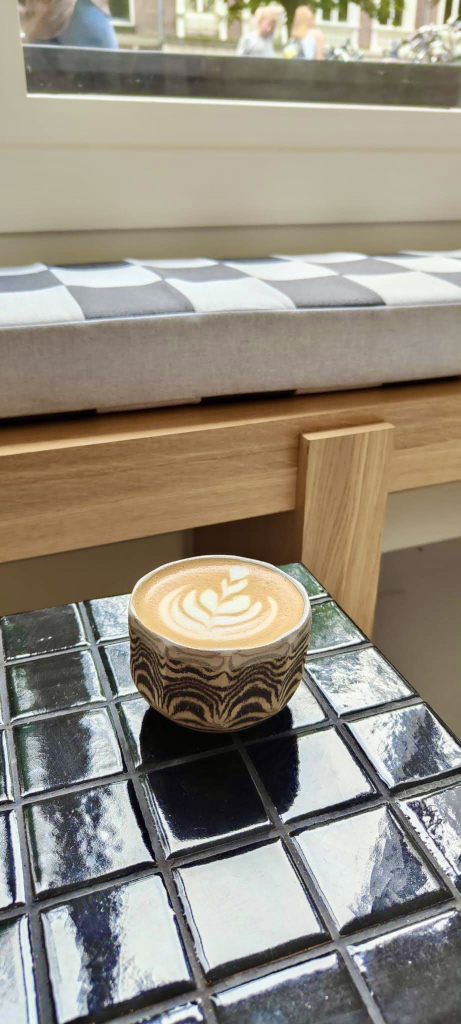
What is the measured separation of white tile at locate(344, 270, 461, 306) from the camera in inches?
32.0

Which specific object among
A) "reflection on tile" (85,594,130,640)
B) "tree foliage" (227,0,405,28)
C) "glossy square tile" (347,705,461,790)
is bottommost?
"reflection on tile" (85,594,130,640)

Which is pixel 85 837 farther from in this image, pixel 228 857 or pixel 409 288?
pixel 409 288

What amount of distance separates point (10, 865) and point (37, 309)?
50 centimetres

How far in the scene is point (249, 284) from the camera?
824 mm

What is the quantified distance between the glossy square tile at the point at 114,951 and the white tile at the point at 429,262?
0.83 metres

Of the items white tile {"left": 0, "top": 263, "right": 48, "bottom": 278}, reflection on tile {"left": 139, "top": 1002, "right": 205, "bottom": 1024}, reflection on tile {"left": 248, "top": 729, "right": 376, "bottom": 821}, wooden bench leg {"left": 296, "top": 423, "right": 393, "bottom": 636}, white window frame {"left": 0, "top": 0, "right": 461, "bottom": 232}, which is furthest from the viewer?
white window frame {"left": 0, "top": 0, "right": 461, "bottom": 232}

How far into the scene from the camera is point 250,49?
1.17 meters

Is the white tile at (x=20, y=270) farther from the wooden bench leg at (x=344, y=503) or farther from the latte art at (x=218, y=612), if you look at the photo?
the latte art at (x=218, y=612)

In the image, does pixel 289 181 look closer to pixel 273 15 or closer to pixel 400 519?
pixel 273 15

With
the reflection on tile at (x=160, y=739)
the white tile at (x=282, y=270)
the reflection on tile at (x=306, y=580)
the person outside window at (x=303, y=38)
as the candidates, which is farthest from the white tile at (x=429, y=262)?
the reflection on tile at (x=160, y=739)

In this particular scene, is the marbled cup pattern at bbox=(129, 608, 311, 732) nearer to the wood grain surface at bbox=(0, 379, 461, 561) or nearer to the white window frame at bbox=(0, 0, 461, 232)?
the wood grain surface at bbox=(0, 379, 461, 561)

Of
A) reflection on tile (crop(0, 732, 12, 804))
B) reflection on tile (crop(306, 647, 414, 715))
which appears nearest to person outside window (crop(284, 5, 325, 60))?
reflection on tile (crop(306, 647, 414, 715))

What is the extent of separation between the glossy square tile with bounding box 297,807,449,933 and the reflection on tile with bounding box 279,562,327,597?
0.72 feet

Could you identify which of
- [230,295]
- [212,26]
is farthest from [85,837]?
[212,26]
